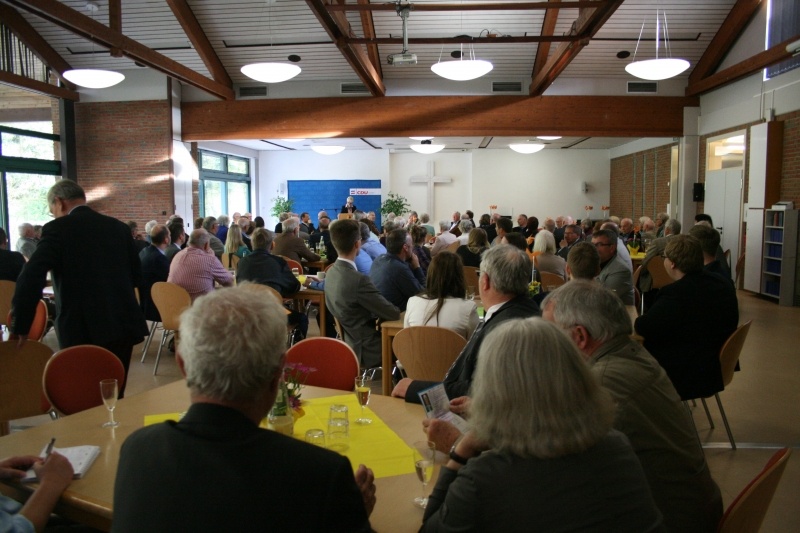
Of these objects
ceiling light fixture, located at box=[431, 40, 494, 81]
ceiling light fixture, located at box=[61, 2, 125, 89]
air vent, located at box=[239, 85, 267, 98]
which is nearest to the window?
air vent, located at box=[239, 85, 267, 98]

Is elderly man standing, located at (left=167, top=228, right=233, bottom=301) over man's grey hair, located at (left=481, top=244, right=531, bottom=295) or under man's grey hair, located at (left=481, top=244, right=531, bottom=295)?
under

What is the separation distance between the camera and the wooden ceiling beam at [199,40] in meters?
9.62

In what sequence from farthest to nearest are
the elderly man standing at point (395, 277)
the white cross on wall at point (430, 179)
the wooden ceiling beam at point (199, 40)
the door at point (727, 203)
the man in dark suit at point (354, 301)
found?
the white cross on wall at point (430, 179)
the door at point (727, 203)
the wooden ceiling beam at point (199, 40)
the elderly man standing at point (395, 277)
the man in dark suit at point (354, 301)

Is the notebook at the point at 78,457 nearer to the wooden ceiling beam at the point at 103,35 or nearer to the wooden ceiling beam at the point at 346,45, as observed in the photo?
the wooden ceiling beam at the point at 346,45

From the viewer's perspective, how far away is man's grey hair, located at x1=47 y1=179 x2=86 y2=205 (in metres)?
3.37

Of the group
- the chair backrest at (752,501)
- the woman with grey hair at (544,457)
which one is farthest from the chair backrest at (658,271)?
the woman with grey hair at (544,457)

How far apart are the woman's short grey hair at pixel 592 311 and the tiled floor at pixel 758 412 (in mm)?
1823

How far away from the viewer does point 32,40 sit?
33.7 feet

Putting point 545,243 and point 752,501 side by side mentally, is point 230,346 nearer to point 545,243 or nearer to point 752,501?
point 752,501

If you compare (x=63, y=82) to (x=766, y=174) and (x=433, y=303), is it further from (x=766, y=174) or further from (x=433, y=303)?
(x=766, y=174)

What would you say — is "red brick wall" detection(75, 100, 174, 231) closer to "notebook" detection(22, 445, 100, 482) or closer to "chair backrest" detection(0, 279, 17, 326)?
"chair backrest" detection(0, 279, 17, 326)

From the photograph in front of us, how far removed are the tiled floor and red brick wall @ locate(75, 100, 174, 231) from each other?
524cm

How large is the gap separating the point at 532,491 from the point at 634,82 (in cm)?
1187

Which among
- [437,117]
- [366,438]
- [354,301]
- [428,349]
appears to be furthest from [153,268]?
[437,117]
